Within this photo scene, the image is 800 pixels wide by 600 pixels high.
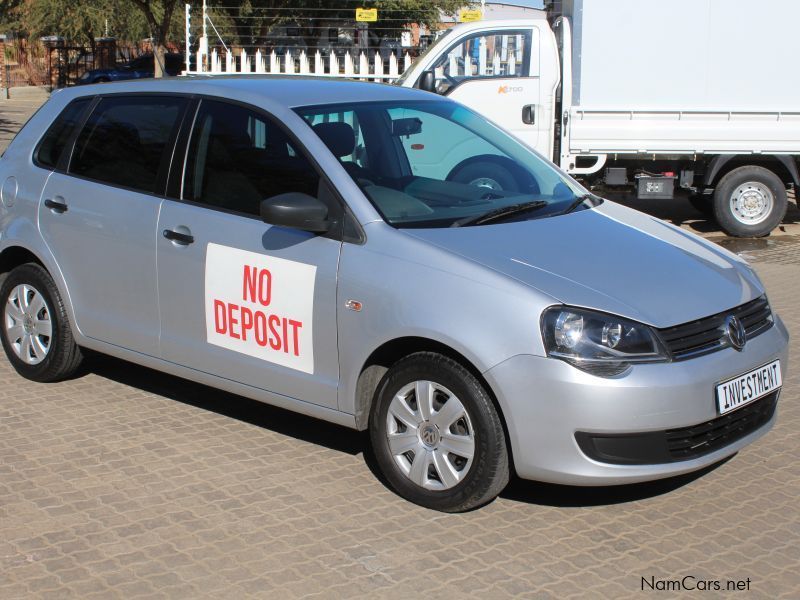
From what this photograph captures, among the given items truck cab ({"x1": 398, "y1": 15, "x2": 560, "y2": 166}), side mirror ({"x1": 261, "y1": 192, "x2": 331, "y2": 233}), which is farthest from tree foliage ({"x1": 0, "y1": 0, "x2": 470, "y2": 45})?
side mirror ({"x1": 261, "y1": 192, "x2": 331, "y2": 233})

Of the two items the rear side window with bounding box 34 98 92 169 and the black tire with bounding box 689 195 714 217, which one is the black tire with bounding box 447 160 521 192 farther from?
the black tire with bounding box 689 195 714 217

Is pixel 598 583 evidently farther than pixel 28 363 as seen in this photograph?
No

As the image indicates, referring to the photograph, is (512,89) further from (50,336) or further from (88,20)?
(88,20)

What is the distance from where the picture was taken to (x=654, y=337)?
4.09 metres

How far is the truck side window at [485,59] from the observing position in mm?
11641

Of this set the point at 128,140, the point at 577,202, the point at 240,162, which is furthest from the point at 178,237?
the point at 577,202

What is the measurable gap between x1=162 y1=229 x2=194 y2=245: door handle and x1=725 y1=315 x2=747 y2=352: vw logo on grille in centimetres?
246

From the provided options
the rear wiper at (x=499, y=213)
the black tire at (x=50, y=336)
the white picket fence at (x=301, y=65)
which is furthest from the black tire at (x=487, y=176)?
the white picket fence at (x=301, y=65)

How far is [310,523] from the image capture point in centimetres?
440

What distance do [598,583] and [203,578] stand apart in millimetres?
1438

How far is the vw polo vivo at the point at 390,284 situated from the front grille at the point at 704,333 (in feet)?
0.04

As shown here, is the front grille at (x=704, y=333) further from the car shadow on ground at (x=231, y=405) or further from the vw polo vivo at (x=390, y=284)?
the car shadow on ground at (x=231, y=405)

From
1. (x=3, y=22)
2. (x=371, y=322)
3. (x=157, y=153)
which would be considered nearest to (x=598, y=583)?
(x=371, y=322)

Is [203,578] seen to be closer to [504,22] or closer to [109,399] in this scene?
[109,399]
